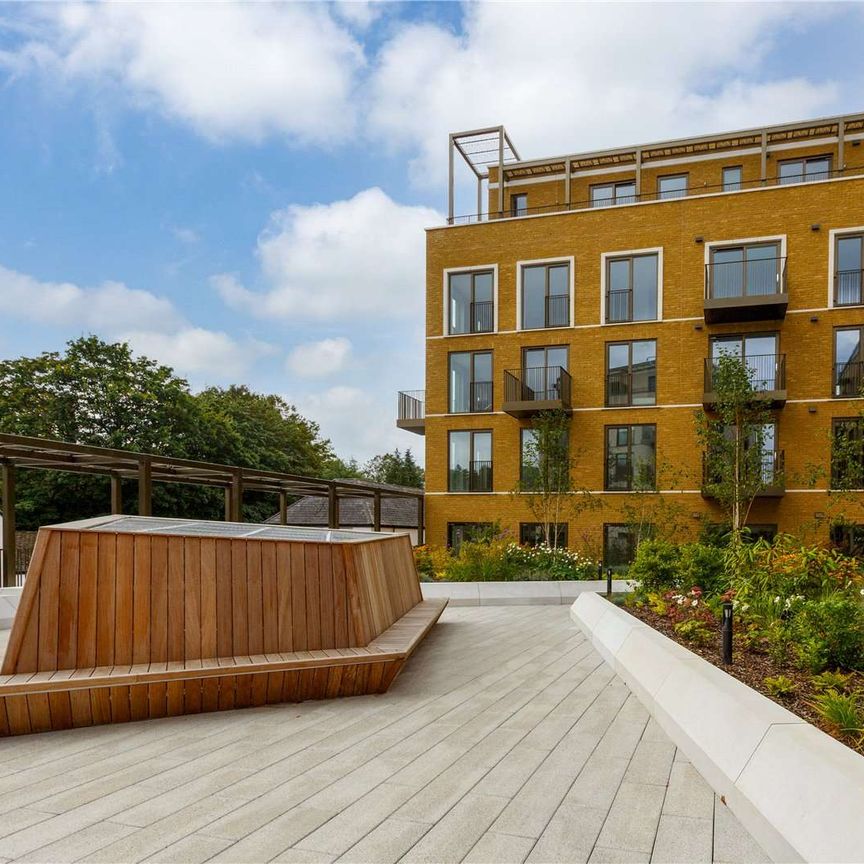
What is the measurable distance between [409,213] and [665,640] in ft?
94.3

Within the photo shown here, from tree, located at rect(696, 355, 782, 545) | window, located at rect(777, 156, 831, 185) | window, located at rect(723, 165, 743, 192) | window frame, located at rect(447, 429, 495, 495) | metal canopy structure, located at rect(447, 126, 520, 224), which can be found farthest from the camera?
window, located at rect(723, 165, 743, 192)

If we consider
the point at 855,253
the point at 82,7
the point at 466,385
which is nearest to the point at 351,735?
the point at 82,7

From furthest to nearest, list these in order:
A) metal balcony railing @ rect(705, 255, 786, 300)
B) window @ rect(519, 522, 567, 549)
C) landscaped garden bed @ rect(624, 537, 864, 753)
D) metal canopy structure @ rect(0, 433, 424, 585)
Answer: window @ rect(519, 522, 567, 549) < metal balcony railing @ rect(705, 255, 786, 300) < metal canopy structure @ rect(0, 433, 424, 585) < landscaped garden bed @ rect(624, 537, 864, 753)

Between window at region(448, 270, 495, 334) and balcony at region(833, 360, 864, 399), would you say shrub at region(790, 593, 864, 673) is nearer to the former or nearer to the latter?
balcony at region(833, 360, 864, 399)

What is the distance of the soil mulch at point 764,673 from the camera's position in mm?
4348

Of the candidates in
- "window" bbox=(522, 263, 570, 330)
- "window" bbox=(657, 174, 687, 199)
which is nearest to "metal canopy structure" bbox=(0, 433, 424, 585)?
"window" bbox=(522, 263, 570, 330)

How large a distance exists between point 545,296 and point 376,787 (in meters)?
21.9

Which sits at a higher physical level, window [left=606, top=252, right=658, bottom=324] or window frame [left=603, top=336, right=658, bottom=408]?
window [left=606, top=252, right=658, bottom=324]

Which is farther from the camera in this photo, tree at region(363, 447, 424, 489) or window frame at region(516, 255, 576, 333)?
tree at region(363, 447, 424, 489)

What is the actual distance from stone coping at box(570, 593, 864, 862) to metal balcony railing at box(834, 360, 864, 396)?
1888 cm

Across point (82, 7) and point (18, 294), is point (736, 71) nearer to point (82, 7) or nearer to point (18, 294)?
point (82, 7)

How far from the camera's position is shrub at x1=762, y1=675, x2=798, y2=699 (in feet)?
15.4

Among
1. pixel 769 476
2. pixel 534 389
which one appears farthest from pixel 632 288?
pixel 769 476

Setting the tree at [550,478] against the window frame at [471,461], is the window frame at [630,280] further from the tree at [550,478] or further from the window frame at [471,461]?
the window frame at [471,461]
